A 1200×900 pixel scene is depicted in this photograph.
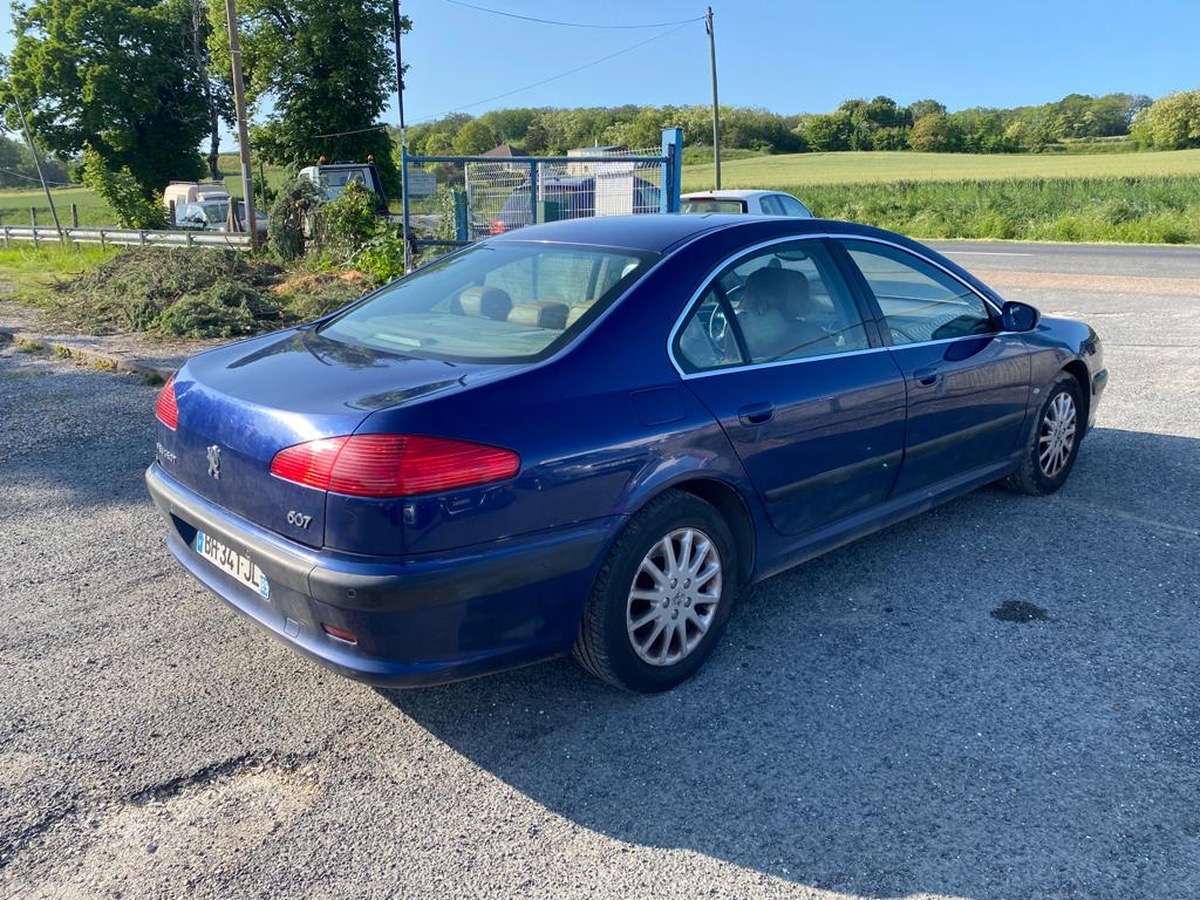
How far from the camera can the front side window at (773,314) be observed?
3395 mm

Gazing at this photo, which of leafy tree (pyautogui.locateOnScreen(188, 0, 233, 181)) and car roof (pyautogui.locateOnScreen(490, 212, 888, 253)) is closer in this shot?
car roof (pyautogui.locateOnScreen(490, 212, 888, 253))

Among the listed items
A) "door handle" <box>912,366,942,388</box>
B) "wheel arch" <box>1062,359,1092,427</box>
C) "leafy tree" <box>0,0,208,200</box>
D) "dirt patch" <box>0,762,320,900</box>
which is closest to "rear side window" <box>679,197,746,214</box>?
"wheel arch" <box>1062,359,1092,427</box>

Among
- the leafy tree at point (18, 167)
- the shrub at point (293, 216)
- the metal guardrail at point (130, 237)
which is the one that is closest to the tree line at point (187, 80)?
the metal guardrail at point (130, 237)

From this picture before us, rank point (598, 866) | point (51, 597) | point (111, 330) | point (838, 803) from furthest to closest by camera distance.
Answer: point (111, 330), point (51, 597), point (838, 803), point (598, 866)

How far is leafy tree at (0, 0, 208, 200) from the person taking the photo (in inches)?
1908

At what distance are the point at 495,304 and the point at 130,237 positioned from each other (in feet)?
67.4

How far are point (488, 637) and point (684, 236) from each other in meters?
1.74

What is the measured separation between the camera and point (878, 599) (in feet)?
13.3

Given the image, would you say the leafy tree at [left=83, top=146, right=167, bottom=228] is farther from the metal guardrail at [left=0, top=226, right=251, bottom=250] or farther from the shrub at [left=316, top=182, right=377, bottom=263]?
the shrub at [left=316, top=182, right=377, bottom=263]

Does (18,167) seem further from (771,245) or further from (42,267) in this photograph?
(771,245)

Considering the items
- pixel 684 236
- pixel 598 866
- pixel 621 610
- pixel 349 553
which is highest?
pixel 684 236

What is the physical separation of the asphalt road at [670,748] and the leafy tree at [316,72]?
40.6m

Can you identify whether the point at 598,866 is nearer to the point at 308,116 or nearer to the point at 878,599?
the point at 878,599

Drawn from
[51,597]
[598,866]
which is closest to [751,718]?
[598,866]
